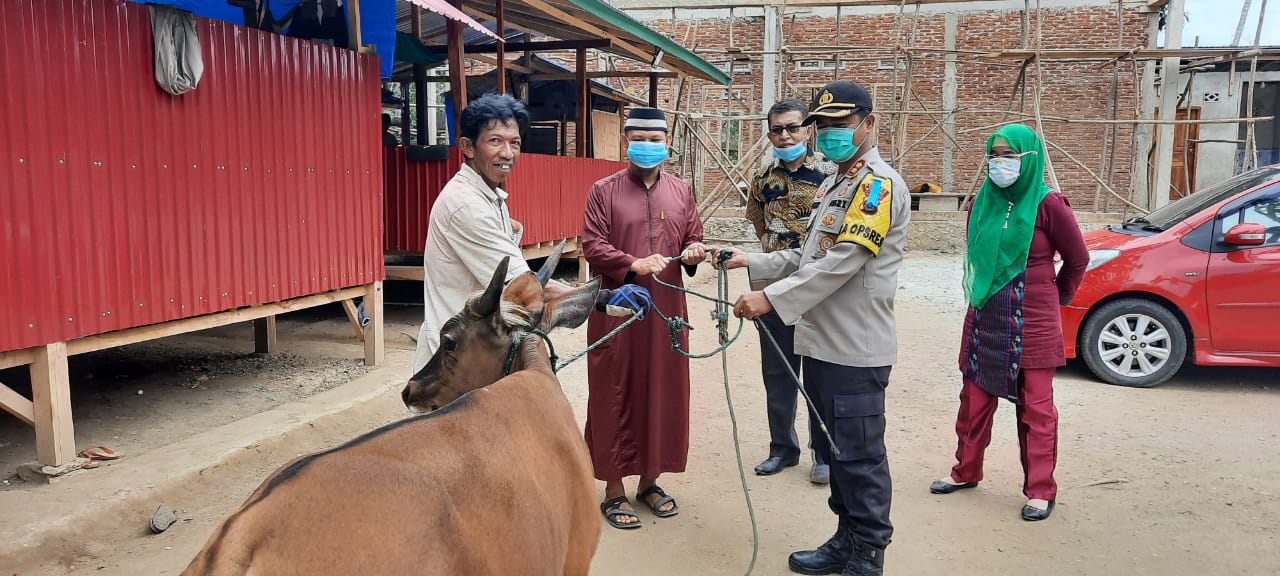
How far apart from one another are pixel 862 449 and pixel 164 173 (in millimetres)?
4331

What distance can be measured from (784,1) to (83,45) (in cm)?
1543

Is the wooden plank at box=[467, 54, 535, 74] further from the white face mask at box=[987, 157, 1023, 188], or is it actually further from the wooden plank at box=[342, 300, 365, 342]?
the white face mask at box=[987, 157, 1023, 188]

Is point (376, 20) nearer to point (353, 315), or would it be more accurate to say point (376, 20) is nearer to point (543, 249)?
point (353, 315)

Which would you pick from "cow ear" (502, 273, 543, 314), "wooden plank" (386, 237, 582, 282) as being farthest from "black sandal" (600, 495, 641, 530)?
"cow ear" (502, 273, 543, 314)

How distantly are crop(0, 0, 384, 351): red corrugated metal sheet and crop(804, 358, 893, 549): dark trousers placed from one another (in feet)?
13.0

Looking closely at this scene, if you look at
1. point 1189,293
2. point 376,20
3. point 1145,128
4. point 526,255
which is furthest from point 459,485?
point 1145,128

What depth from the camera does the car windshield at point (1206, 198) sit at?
7035mm

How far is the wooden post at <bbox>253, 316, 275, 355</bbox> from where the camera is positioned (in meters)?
7.50

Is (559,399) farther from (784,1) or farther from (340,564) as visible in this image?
(784,1)

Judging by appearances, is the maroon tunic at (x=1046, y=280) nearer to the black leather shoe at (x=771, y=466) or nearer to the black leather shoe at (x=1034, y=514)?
the black leather shoe at (x=1034, y=514)

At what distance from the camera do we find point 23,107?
4.32 metres

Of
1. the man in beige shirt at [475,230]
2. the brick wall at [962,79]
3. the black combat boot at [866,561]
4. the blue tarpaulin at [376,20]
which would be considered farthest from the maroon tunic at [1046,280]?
the brick wall at [962,79]

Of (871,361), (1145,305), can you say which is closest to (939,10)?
(1145,305)

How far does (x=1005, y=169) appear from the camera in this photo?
4.32 metres
